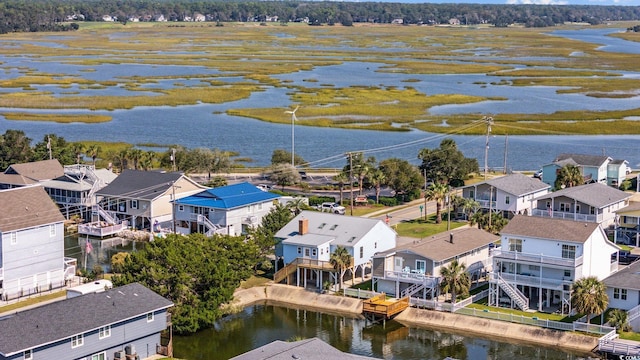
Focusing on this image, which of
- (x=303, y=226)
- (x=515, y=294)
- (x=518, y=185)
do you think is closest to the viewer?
(x=515, y=294)

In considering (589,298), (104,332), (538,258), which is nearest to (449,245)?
(538,258)

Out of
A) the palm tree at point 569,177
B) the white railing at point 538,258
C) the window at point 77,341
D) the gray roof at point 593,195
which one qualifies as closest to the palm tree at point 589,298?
the white railing at point 538,258

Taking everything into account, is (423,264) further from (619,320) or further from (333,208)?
(333,208)

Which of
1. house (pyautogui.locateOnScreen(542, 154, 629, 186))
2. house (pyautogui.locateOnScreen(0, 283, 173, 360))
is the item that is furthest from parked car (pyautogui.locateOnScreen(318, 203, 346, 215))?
house (pyautogui.locateOnScreen(0, 283, 173, 360))

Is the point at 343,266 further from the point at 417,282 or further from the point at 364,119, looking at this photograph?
the point at 364,119

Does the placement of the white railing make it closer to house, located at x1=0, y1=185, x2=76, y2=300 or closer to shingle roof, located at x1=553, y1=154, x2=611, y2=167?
house, located at x1=0, y1=185, x2=76, y2=300

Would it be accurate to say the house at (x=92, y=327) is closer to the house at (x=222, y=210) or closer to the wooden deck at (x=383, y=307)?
the wooden deck at (x=383, y=307)

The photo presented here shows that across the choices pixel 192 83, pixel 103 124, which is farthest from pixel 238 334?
pixel 192 83
